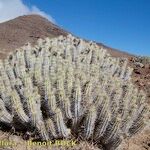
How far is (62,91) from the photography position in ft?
18.9

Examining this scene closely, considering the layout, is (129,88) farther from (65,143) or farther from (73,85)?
(65,143)

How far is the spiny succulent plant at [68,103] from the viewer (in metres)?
5.75

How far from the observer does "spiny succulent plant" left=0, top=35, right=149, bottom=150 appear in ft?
18.9

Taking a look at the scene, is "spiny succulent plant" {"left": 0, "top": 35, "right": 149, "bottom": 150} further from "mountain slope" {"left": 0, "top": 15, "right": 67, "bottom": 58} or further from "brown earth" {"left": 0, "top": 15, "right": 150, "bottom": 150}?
"mountain slope" {"left": 0, "top": 15, "right": 67, "bottom": 58}

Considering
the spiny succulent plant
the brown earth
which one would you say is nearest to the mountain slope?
the brown earth

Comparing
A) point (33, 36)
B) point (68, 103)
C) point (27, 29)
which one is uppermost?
point (27, 29)

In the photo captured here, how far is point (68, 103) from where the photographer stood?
5758mm

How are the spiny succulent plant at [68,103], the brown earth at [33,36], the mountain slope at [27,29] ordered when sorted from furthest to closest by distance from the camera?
the mountain slope at [27,29]
the brown earth at [33,36]
the spiny succulent plant at [68,103]

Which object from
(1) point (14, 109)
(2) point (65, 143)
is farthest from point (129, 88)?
(1) point (14, 109)

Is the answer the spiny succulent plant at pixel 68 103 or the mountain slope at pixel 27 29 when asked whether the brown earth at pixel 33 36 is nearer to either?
the mountain slope at pixel 27 29

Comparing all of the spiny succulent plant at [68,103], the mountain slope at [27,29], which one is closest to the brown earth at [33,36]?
the mountain slope at [27,29]

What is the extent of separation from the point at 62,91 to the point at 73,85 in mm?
448

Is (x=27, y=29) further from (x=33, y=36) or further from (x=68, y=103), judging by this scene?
(x=68, y=103)

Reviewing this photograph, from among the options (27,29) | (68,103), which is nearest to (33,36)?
(27,29)
